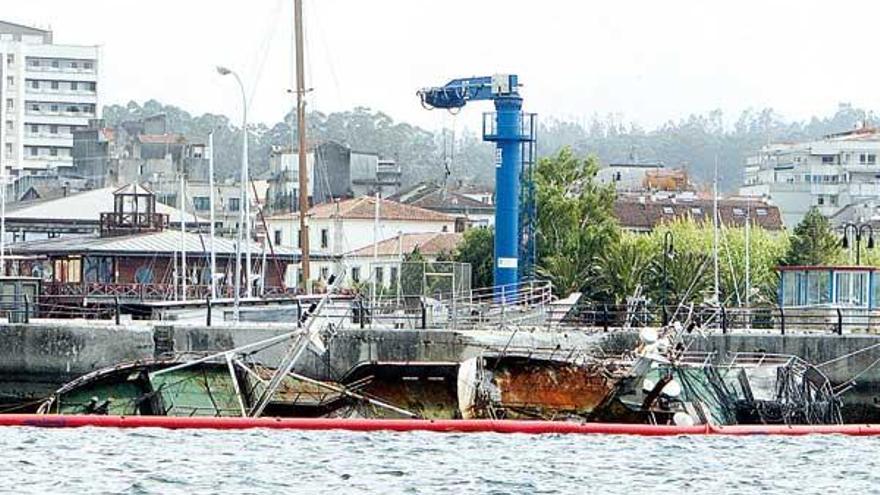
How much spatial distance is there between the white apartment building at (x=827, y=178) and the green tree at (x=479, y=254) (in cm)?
6746

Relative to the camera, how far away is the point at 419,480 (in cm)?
3105

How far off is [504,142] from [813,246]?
868 inches

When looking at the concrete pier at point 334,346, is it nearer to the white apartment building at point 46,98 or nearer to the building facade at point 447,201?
the building facade at point 447,201

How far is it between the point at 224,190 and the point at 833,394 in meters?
114

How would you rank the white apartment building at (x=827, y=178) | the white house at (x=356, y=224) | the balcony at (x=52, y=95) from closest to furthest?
1. the white house at (x=356, y=224)
2. the white apartment building at (x=827, y=178)
3. the balcony at (x=52, y=95)

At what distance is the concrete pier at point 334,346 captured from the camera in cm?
4609

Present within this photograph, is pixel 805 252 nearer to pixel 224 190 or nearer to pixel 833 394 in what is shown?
pixel 833 394

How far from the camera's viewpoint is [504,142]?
64.1 metres

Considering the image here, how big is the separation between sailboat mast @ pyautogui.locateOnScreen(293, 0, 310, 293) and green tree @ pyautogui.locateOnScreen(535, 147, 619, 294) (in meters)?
11.4

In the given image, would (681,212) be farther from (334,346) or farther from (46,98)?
(334,346)

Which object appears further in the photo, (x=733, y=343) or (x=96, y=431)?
(x=733, y=343)

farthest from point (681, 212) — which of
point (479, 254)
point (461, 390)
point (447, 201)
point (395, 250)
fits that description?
point (461, 390)

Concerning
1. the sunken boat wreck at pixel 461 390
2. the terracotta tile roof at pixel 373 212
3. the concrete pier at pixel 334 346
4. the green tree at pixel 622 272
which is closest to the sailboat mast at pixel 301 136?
the green tree at pixel 622 272

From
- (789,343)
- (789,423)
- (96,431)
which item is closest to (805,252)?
(789,343)
